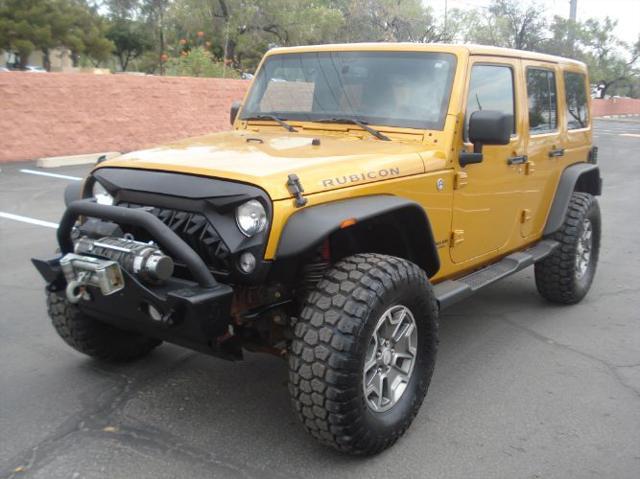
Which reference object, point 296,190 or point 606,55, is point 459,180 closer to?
point 296,190

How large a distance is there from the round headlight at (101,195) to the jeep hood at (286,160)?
0.12 meters

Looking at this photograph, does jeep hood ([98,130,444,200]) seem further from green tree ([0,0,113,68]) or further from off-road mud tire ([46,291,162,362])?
green tree ([0,0,113,68])

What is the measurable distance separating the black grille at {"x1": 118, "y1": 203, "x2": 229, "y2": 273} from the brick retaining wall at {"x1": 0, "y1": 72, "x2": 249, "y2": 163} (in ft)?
36.9

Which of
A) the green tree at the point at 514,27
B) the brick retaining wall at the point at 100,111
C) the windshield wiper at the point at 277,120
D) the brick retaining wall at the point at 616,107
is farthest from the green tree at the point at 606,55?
the windshield wiper at the point at 277,120

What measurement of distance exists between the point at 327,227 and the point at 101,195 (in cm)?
124

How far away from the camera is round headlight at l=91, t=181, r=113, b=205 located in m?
3.36

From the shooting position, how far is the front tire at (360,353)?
2.93 meters

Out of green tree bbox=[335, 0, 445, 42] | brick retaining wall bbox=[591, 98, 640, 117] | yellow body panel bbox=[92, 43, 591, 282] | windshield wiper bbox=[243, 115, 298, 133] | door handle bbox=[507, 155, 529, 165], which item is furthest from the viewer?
brick retaining wall bbox=[591, 98, 640, 117]

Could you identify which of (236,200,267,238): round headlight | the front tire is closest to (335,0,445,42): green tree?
the front tire

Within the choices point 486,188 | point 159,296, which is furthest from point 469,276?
point 159,296

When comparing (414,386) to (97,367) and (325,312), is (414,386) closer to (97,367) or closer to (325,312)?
(325,312)

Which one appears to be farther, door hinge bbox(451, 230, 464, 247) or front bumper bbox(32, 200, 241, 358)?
door hinge bbox(451, 230, 464, 247)

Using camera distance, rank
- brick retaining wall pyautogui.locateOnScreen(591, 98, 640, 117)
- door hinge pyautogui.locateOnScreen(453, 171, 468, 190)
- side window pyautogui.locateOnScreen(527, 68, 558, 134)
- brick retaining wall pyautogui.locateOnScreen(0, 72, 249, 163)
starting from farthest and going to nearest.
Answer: brick retaining wall pyautogui.locateOnScreen(591, 98, 640, 117) → brick retaining wall pyautogui.locateOnScreen(0, 72, 249, 163) → side window pyautogui.locateOnScreen(527, 68, 558, 134) → door hinge pyautogui.locateOnScreen(453, 171, 468, 190)

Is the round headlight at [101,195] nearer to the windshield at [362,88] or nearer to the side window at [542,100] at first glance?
the windshield at [362,88]
